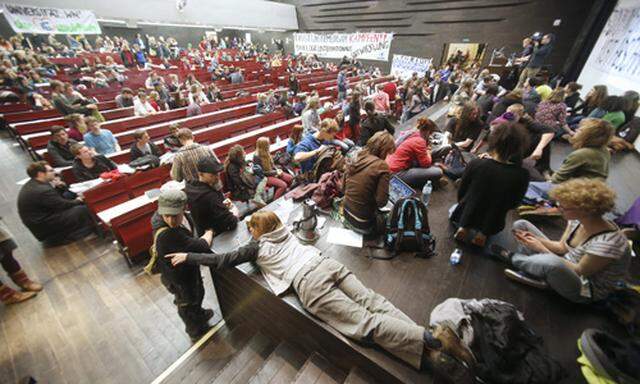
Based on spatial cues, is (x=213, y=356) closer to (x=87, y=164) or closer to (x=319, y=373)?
(x=319, y=373)

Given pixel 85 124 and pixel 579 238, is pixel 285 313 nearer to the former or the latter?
pixel 579 238

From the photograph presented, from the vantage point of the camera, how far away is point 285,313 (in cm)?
190

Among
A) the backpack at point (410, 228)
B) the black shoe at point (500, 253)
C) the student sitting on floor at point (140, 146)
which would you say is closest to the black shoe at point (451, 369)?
the backpack at point (410, 228)

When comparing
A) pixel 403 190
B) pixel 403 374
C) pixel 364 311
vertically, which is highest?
pixel 403 190

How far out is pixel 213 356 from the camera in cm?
229

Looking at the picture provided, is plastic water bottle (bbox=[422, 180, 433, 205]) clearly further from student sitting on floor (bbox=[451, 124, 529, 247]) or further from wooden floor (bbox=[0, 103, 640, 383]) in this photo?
student sitting on floor (bbox=[451, 124, 529, 247])

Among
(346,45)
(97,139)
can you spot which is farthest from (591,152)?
(346,45)

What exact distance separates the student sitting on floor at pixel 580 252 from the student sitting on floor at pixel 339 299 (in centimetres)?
104

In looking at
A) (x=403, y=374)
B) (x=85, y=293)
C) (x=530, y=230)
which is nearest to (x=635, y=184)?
(x=530, y=230)

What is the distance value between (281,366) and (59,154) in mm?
4606

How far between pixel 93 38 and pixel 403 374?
69.1 feet

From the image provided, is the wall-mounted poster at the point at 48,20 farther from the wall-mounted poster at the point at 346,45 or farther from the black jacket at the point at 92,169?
the wall-mounted poster at the point at 346,45

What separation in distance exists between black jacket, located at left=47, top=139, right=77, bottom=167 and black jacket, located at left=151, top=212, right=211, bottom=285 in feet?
10.8

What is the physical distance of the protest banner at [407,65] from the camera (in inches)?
530
